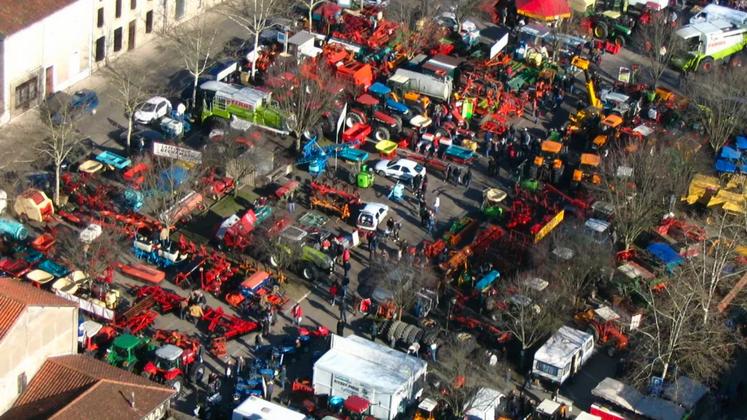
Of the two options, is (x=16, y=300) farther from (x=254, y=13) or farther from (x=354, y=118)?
(x=254, y=13)

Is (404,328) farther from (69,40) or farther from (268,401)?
(69,40)

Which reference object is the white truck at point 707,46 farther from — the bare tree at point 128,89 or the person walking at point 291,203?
the bare tree at point 128,89

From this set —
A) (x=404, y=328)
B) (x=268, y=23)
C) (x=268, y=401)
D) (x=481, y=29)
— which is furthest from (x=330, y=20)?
(x=268, y=401)

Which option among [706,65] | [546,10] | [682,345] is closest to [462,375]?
[682,345]

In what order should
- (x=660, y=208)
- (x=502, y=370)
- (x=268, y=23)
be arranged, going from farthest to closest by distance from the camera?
(x=268, y=23) → (x=660, y=208) → (x=502, y=370)

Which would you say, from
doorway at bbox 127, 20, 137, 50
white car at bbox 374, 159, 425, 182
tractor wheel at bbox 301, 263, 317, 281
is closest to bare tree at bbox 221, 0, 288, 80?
doorway at bbox 127, 20, 137, 50

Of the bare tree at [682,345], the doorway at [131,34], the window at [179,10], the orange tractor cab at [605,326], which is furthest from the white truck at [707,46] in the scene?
the doorway at [131,34]
